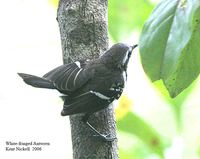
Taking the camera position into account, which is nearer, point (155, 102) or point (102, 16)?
point (102, 16)

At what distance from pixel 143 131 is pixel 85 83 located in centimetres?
42

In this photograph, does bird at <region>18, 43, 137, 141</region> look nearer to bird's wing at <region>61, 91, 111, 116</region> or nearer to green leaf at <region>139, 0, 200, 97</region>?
bird's wing at <region>61, 91, 111, 116</region>

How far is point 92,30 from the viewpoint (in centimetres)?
216

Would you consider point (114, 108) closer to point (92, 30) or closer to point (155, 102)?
point (155, 102)

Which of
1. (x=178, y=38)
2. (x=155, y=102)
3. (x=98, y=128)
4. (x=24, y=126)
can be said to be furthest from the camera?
(x=24, y=126)

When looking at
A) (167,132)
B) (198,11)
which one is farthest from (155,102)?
(198,11)

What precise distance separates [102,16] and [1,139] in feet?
3.62

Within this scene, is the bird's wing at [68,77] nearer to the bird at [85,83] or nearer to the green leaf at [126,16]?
the bird at [85,83]

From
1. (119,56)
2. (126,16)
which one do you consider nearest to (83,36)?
(126,16)

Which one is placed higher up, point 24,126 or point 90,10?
point 90,10

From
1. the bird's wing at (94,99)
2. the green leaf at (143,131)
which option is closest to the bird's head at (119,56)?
the bird's wing at (94,99)

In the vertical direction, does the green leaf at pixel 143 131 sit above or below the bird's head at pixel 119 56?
below

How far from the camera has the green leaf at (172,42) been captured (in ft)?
3.45

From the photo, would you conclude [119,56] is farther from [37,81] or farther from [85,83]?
[37,81]
